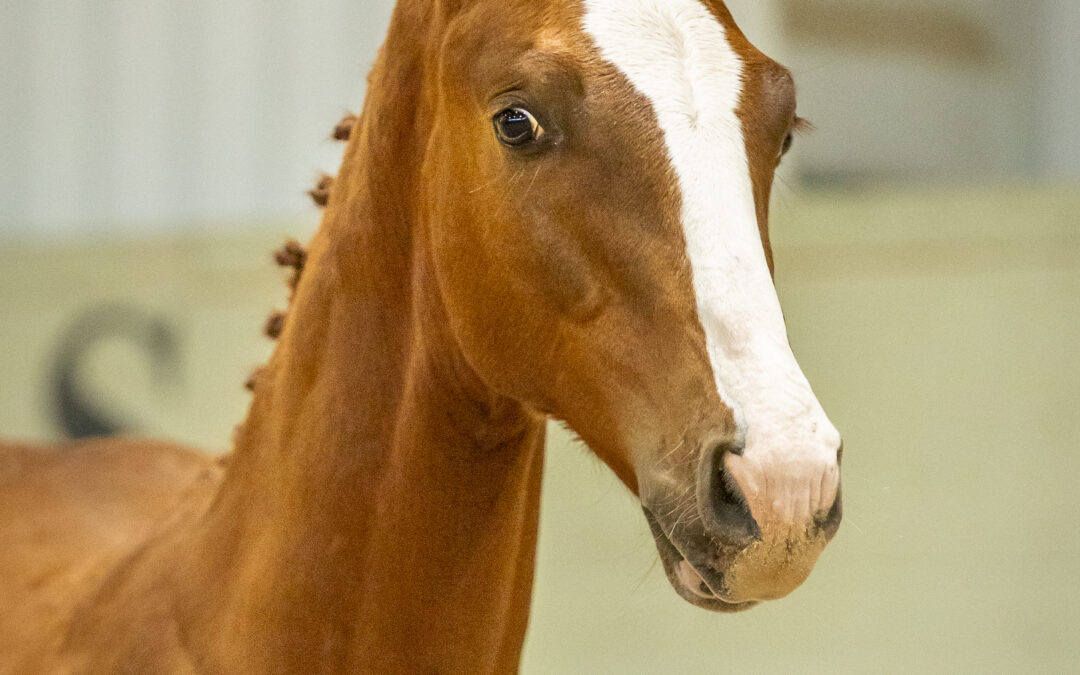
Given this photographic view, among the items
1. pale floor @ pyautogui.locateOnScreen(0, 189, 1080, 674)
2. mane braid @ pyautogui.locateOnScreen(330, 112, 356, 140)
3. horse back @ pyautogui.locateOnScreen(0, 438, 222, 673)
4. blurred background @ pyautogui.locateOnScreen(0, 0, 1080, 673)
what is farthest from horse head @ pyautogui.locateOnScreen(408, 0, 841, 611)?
pale floor @ pyautogui.locateOnScreen(0, 189, 1080, 674)

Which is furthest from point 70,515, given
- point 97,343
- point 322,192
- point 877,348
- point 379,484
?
point 877,348

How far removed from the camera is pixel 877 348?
91.1 inches

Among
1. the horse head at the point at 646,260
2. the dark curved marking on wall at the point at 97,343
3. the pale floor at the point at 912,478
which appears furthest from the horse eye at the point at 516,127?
the dark curved marking on wall at the point at 97,343

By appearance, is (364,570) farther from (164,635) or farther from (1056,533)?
(1056,533)

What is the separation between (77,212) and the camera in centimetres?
328

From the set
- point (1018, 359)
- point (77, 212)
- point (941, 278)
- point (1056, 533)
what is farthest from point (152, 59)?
point (1056, 533)

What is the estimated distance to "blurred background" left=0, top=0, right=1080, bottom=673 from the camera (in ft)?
7.34

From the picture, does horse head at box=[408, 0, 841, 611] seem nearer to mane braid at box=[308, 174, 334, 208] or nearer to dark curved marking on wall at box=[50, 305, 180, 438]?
mane braid at box=[308, 174, 334, 208]

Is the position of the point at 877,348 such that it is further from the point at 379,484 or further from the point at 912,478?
the point at 379,484

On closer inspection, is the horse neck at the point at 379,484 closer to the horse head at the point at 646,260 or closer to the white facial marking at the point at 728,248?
the horse head at the point at 646,260

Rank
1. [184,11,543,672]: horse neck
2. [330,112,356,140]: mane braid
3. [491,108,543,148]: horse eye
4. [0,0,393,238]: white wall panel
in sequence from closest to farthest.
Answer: [491,108,543,148]: horse eye, [184,11,543,672]: horse neck, [330,112,356,140]: mane braid, [0,0,393,238]: white wall panel

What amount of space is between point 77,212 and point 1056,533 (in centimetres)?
297

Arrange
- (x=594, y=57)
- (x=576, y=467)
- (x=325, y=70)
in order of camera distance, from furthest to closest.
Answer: (x=325, y=70) < (x=576, y=467) < (x=594, y=57)

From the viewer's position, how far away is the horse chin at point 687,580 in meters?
0.73
